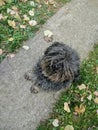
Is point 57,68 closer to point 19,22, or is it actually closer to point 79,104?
point 79,104

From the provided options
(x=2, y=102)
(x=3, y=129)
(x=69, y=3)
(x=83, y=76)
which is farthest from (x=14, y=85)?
(x=69, y=3)

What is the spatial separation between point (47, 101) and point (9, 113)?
673 millimetres

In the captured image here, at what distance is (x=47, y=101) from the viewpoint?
5.62 m

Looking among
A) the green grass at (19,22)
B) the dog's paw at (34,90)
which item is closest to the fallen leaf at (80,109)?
the dog's paw at (34,90)

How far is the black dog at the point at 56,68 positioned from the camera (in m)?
5.29

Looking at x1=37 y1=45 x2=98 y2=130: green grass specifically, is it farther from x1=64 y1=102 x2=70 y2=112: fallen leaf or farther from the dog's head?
the dog's head

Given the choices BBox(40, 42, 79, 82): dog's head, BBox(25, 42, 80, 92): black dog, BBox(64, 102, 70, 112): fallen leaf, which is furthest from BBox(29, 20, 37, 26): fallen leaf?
BBox(64, 102, 70, 112): fallen leaf

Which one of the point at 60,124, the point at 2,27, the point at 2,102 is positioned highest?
the point at 2,27

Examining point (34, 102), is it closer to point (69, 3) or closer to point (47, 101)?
point (47, 101)

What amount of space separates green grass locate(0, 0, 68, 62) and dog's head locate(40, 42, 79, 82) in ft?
2.90

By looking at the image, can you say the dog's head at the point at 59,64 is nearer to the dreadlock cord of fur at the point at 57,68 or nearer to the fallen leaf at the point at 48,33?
the dreadlock cord of fur at the point at 57,68

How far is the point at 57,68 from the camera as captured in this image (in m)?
5.30

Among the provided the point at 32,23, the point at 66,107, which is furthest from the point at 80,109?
the point at 32,23

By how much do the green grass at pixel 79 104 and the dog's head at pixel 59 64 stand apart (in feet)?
1.20
